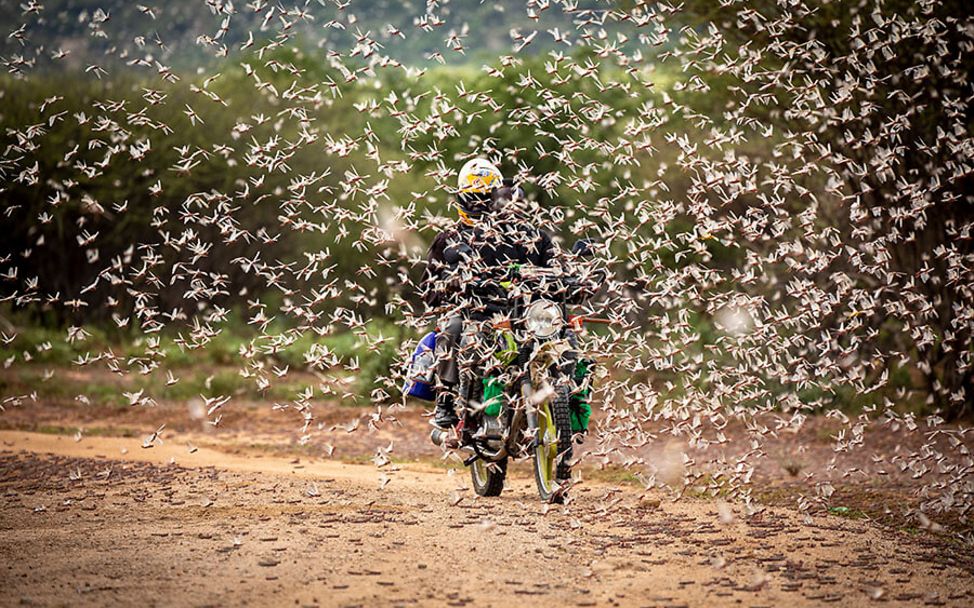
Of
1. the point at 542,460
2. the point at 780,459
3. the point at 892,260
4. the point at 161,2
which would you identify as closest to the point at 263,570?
the point at 542,460

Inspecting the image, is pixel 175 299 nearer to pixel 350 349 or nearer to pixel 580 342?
pixel 350 349

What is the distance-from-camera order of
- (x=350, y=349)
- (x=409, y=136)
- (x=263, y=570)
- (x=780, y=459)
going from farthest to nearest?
(x=350, y=349)
(x=780, y=459)
(x=409, y=136)
(x=263, y=570)

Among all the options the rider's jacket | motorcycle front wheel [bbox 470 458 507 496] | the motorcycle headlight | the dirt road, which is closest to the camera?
the dirt road

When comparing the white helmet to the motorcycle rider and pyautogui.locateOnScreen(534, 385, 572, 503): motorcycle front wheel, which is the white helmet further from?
pyautogui.locateOnScreen(534, 385, 572, 503): motorcycle front wheel

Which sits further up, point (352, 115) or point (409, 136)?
point (352, 115)

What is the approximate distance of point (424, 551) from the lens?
7.12 meters

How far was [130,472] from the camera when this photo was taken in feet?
36.4

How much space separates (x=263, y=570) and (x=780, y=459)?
8465 millimetres

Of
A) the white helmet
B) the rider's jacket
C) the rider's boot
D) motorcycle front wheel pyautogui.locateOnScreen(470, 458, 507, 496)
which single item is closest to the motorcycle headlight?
the rider's jacket

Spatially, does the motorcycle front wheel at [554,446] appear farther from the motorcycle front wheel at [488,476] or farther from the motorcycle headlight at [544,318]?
the motorcycle front wheel at [488,476]

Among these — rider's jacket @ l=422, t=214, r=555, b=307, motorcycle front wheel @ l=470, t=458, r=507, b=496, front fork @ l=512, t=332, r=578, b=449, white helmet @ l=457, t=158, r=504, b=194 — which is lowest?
motorcycle front wheel @ l=470, t=458, r=507, b=496

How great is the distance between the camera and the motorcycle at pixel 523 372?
872cm

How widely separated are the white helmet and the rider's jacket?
272 mm

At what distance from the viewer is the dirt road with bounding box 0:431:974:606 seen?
20.4ft
